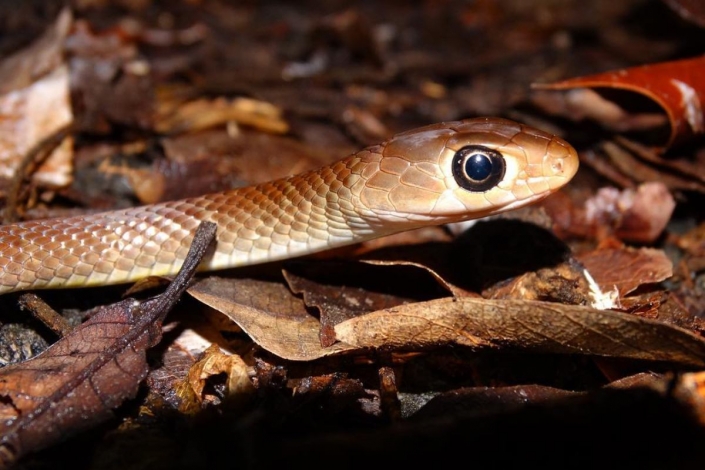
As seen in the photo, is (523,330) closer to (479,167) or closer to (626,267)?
(479,167)

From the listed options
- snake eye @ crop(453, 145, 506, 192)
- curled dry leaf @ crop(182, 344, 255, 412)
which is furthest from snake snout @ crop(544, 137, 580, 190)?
curled dry leaf @ crop(182, 344, 255, 412)

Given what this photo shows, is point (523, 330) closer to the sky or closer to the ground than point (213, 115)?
closer to the ground

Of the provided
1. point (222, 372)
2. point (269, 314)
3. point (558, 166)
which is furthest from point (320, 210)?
point (558, 166)

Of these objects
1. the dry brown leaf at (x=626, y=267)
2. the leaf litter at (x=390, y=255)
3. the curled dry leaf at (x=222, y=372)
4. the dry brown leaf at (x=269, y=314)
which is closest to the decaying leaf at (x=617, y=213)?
the leaf litter at (x=390, y=255)

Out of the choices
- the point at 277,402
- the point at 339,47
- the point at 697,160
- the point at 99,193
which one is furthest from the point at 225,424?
the point at 339,47

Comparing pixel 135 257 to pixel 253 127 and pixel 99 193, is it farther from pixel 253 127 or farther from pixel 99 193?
pixel 253 127

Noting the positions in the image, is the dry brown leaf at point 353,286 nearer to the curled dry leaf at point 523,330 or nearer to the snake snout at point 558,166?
the curled dry leaf at point 523,330
